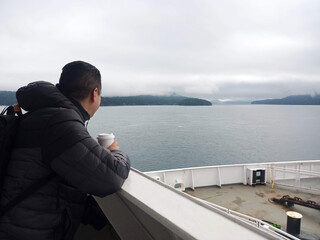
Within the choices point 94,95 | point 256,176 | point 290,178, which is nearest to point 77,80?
point 94,95

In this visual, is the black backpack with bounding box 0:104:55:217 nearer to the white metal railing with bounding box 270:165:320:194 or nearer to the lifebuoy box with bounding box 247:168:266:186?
the lifebuoy box with bounding box 247:168:266:186

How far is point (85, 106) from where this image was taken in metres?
1.35

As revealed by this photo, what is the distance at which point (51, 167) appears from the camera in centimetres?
103

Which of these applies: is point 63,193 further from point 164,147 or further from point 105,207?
point 164,147

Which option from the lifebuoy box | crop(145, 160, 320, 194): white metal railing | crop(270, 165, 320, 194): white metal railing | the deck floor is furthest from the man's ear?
crop(270, 165, 320, 194): white metal railing

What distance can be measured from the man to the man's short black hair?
0.31 feet

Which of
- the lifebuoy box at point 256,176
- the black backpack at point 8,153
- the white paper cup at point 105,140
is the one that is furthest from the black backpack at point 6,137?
the lifebuoy box at point 256,176

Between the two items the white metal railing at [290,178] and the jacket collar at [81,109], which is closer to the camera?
the jacket collar at [81,109]

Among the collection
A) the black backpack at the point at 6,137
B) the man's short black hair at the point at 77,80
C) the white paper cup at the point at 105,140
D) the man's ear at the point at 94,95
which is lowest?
the white paper cup at the point at 105,140

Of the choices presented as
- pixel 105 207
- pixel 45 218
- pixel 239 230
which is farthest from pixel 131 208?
pixel 239 230

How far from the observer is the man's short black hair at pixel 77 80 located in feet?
4.21

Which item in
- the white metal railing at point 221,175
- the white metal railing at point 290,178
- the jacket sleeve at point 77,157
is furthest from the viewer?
the white metal railing at point 290,178

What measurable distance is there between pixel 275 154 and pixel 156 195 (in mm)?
34673

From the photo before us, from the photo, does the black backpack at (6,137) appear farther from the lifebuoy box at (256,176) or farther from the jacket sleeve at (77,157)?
the lifebuoy box at (256,176)
